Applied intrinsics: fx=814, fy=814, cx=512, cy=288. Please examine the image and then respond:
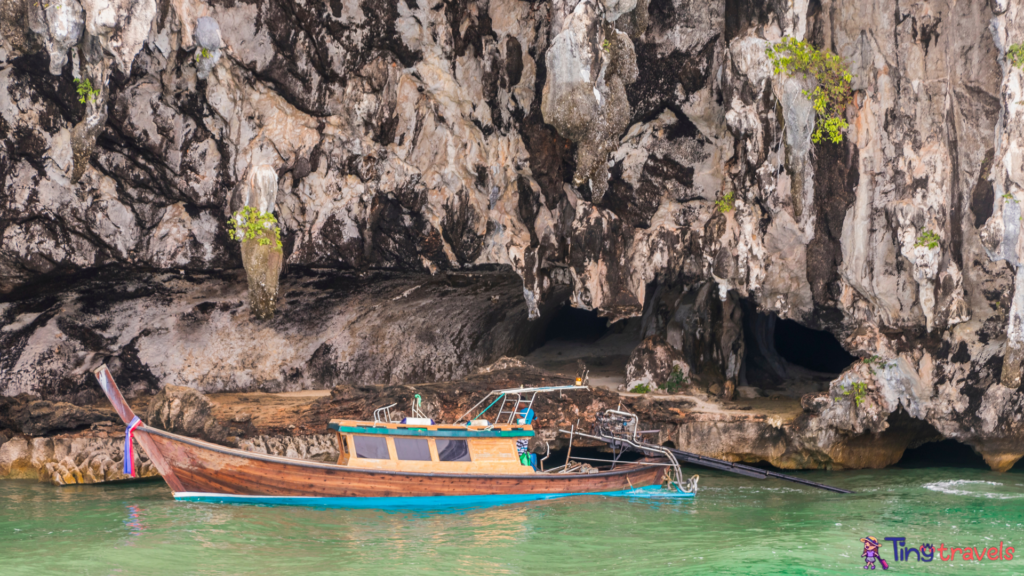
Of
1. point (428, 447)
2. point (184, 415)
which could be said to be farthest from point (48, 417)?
point (428, 447)

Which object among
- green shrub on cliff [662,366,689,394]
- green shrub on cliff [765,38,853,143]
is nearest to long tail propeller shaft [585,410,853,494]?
green shrub on cliff [662,366,689,394]

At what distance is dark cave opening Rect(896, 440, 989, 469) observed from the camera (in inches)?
585

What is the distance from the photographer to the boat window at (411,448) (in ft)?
40.1

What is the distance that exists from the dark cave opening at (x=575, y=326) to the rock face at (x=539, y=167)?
248 inches

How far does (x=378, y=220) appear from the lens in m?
15.6

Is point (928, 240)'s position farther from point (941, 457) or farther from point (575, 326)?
point (575, 326)

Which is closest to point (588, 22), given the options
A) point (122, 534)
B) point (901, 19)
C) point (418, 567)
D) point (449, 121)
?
point (449, 121)

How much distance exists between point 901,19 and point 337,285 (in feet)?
37.9

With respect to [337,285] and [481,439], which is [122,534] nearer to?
[481,439]

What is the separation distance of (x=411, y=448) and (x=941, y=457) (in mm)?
10365

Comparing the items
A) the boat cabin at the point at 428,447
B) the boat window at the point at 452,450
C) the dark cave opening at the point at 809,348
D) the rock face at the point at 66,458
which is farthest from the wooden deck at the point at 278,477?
the dark cave opening at the point at 809,348

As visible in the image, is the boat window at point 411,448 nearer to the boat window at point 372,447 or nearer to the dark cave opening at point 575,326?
the boat window at point 372,447

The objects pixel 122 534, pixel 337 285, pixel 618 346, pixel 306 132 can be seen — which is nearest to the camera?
pixel 122 534

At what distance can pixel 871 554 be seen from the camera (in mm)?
8680
